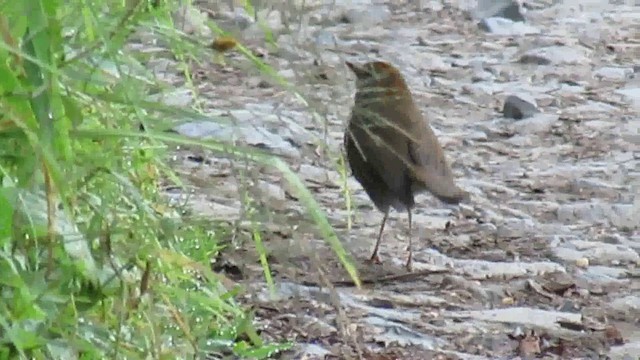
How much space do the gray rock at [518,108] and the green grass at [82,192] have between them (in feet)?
13.3

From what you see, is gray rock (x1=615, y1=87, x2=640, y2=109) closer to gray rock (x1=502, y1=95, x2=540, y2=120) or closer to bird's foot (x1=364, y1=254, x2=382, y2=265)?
gray rock (x1=502, y1=95, x2=540, y2=120)

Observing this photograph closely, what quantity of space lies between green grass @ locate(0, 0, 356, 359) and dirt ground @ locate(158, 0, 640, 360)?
0.30ft

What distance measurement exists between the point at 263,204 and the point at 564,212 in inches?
119

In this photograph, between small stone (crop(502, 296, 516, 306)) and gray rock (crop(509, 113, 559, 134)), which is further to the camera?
gray rock (crop(509, 113, 559, 134))

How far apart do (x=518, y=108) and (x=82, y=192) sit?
429 cm

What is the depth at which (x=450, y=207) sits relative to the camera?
4531 mm

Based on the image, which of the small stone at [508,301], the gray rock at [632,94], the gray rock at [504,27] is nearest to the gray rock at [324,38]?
the small stone at [508,301]

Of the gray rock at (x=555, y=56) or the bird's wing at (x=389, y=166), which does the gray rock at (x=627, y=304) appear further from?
the gray rock at (x=555, y=56)

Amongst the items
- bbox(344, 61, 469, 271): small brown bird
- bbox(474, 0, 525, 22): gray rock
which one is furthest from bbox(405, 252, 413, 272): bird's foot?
bbox(474, 0, 525, 22): gray rock

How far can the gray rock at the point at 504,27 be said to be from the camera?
24.0 feet

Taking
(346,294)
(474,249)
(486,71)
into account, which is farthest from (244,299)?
(486,71)

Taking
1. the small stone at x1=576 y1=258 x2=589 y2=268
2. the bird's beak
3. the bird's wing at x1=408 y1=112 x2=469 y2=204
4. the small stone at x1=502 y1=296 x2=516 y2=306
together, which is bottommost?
the small stone at x1=576 y1=258 x2=589 y2=268

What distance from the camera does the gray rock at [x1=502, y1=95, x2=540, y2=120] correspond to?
5.77 meters

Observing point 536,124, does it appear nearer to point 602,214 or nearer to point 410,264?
point 602,214
